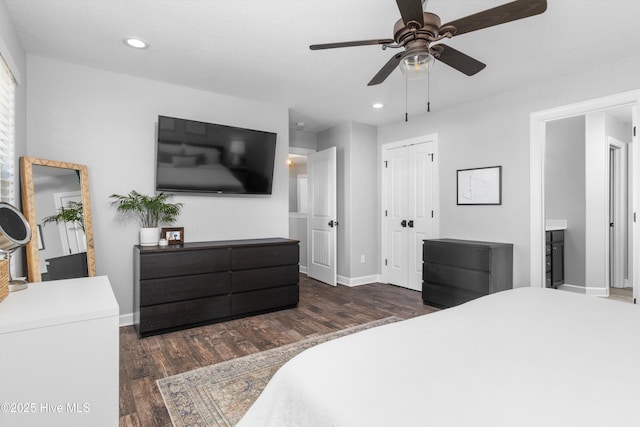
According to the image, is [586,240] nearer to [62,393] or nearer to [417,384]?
[417,384]

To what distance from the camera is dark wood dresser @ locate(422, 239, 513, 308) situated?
11.3 feet

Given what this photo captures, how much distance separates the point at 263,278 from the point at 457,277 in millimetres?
2093

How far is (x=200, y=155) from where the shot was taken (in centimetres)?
354

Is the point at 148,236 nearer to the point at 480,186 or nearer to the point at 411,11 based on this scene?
the point at 411,11

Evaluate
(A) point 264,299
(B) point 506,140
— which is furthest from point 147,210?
(B) point 506,140

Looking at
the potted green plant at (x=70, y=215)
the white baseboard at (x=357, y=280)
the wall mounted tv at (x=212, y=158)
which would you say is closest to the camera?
the potted green plant at (x=70, y=215)

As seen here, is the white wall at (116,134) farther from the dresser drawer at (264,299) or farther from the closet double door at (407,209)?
the closet double door at (407,209)

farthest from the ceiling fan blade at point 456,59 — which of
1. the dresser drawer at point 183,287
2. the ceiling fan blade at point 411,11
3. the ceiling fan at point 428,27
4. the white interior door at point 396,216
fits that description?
the white interior door at point 396,216

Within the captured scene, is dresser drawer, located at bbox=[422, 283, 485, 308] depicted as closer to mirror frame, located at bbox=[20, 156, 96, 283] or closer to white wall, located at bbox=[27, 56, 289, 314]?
white wall, located at bbox=[27, 56, 289, 314]

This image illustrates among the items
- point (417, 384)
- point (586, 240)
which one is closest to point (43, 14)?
point (417, 384)

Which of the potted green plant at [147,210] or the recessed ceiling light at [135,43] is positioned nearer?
the recessed ceiling light at [135,43]

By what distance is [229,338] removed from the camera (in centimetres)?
293

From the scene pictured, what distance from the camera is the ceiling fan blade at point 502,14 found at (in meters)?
1.50

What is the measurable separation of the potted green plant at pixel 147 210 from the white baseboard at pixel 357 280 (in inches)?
103
